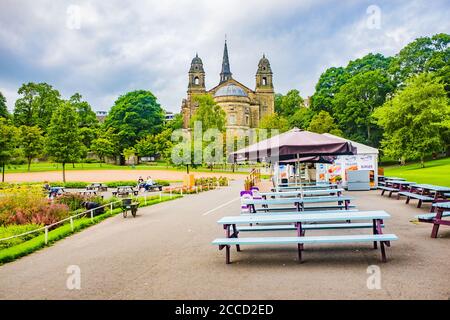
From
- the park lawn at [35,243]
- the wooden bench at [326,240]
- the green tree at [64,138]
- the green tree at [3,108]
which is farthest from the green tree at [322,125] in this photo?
the green tree at [3,108]

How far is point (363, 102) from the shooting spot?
6244 cm

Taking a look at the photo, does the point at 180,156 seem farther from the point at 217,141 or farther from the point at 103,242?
the point at 103,242

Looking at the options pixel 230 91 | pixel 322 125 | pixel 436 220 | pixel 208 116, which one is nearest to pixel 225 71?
pixel 230 91

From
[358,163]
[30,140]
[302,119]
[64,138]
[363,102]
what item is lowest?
[358,163]

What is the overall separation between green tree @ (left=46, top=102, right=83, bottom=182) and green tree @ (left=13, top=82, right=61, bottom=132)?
36708mm

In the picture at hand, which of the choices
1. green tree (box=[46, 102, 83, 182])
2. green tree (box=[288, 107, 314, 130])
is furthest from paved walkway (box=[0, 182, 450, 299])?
green tree (box=[288, 107, 314, 130])

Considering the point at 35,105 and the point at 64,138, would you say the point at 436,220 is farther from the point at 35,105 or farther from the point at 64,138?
the point at 35,105

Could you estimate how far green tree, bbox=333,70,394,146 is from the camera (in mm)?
61969

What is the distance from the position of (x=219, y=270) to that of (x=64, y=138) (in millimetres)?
44359
